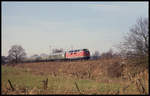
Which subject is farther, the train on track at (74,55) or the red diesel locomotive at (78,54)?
the train on track at (74,55)

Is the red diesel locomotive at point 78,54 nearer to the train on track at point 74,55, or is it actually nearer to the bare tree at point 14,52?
the train on track at point 74,55

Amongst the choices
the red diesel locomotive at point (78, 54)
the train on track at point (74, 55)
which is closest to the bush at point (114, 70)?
the red diesel locomotive at point (78, 54)

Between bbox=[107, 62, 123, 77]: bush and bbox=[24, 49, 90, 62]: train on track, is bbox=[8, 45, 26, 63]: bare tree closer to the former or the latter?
bbox=[24, 49, 90, 62]: train on track

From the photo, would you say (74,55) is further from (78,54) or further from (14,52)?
(14,52)

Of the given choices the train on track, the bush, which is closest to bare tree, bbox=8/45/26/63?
the train on track

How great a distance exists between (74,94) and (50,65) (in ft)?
83.2

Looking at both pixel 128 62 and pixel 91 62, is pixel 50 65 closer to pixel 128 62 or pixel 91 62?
pixel 91 62

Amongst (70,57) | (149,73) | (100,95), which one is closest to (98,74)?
(149,73)

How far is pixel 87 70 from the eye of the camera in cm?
3291

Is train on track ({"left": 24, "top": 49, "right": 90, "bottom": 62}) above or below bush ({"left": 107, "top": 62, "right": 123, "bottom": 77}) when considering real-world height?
above

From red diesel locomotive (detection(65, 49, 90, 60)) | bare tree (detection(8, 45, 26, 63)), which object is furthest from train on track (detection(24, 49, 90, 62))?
bare tree (detection(8, 45, 26, 63))

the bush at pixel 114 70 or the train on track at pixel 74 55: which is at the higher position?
the train on track at pixel 74 55

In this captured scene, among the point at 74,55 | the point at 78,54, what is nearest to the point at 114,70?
the point at 78,54

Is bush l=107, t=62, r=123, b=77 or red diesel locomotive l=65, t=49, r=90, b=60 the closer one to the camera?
bush l=107, t=62, r=123, b=77
